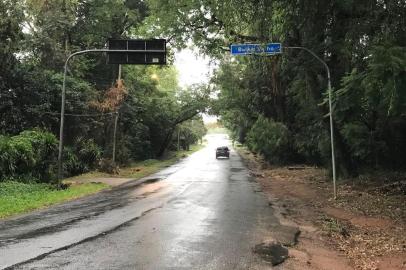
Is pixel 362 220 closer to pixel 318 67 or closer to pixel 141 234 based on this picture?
pixel 141 234

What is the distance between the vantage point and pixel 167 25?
2761 cm

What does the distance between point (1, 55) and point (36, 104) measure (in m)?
4.51

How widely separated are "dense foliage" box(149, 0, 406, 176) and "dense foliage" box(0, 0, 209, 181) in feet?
22.9

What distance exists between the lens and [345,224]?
48.2 feet

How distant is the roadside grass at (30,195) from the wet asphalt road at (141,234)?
0.88 metres

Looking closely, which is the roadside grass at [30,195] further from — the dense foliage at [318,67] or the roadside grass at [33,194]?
the dense foliage at [318,67]

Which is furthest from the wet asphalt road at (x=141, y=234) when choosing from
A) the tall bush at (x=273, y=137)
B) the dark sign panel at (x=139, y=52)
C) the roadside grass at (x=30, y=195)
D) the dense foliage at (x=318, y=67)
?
the tall bush at (x=273, y=137)

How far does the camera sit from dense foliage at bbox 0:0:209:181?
26.7m

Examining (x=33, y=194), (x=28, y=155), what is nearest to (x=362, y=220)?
(x=33, y=194)

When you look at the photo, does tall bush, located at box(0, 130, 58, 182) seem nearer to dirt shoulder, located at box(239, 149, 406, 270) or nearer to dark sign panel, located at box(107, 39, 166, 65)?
dark sign panel, located at box(107, 39, 166, 65)

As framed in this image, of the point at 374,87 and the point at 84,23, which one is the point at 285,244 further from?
the point at 84,23

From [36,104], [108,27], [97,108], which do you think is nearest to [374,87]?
[36,104]

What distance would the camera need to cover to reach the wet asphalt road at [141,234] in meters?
8.86

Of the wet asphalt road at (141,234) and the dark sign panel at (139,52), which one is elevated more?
the dark sign panel at (139,52)
